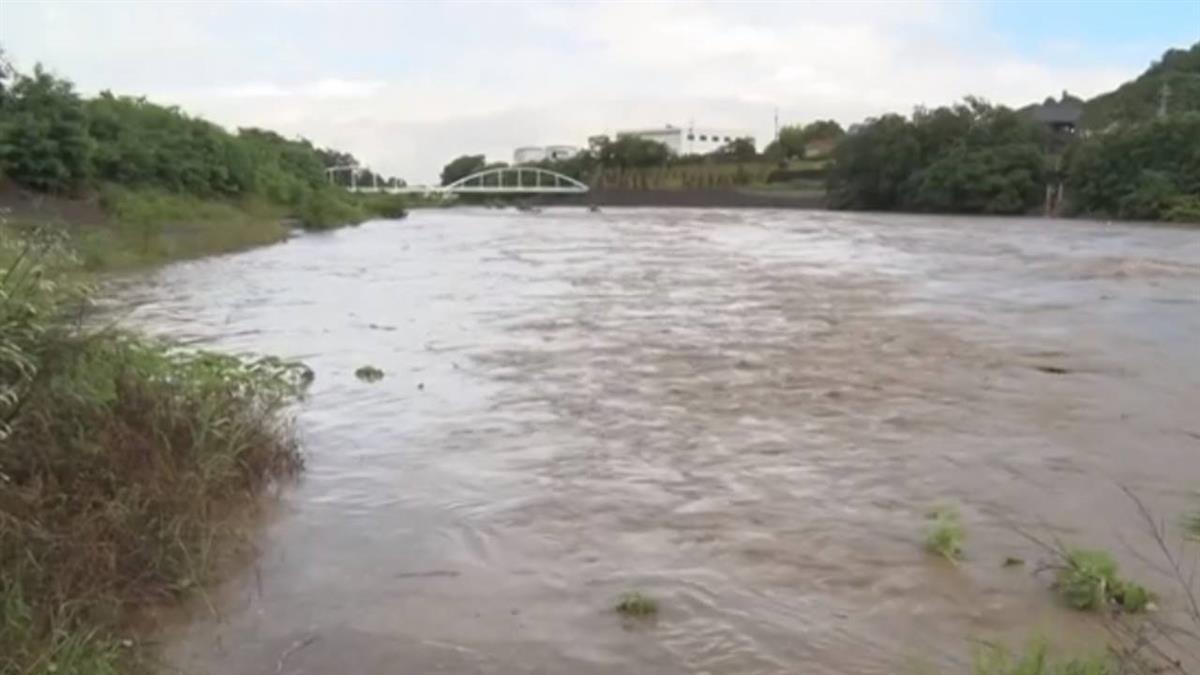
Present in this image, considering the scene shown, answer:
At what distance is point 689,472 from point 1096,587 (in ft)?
8.59

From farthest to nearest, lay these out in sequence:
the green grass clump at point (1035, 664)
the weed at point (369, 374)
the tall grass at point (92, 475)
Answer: the weed at point (369, 374)
the tall grass at point (92, 475)
the green grass clump at point (1035, 664)

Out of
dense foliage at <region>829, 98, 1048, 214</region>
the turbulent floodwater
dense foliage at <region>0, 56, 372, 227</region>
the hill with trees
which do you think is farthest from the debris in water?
dense foliage at <region>829, 98, 1048, 214</region>

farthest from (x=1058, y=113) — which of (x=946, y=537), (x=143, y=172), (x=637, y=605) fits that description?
(x=637, y=605)

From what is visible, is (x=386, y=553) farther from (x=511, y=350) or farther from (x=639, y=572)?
(x=511, y=350)

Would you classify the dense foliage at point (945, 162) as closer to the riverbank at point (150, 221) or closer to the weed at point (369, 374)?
the riverbank at point (150, 221)

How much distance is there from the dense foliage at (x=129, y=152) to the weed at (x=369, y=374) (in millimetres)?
14886

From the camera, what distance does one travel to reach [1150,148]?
139ft

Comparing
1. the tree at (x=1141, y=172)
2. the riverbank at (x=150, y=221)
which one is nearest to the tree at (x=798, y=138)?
the tree at (x=1141, y=172)

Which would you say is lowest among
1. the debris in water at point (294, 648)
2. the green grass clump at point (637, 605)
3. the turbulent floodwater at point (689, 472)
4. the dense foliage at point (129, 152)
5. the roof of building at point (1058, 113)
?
the turbulent floodwater at point (689, 472)

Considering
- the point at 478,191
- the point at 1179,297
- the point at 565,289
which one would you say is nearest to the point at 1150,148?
the point at 1179,297

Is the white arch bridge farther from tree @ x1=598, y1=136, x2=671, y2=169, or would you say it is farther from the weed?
the weed

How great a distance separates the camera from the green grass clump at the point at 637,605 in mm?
4375

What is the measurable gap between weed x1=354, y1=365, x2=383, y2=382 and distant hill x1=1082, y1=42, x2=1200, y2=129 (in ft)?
151

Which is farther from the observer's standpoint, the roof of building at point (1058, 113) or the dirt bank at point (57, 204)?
the roof of building at point (1058, 113)
